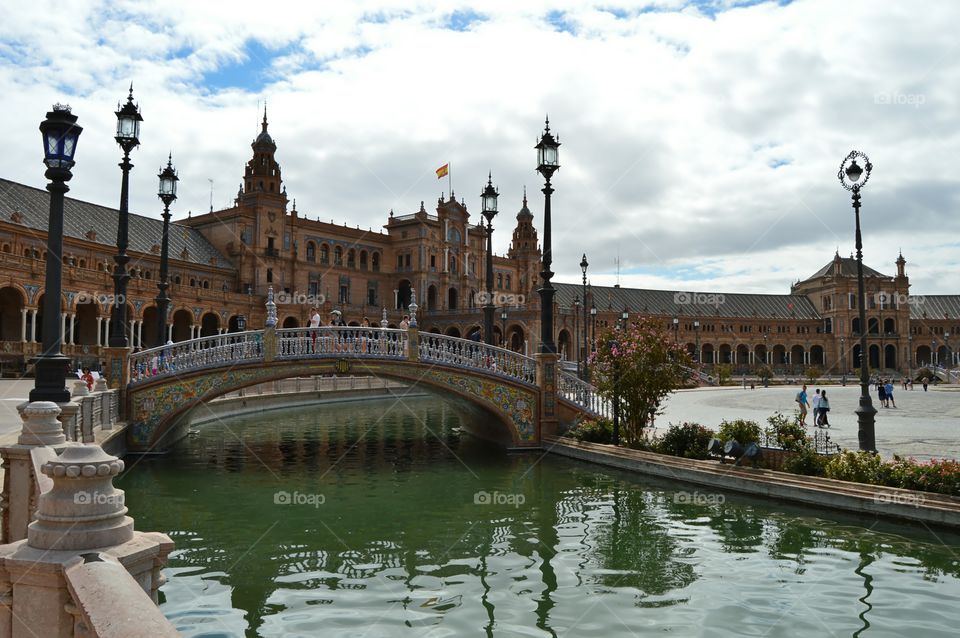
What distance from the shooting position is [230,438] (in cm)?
2645

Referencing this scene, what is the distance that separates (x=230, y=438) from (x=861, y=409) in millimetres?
20698

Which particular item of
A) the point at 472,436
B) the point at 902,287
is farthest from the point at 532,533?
the point at 902,287

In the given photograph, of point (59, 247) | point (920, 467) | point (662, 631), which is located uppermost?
point (59, 247)

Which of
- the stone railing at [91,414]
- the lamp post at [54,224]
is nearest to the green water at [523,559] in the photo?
the stone railing at [91,414]

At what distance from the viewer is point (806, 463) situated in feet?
48.6

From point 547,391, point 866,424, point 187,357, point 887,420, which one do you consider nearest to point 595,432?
point 547,391

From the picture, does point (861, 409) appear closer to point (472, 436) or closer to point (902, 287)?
point (472, 436)
